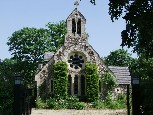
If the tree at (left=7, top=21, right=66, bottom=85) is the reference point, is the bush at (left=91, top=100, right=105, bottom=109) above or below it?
below

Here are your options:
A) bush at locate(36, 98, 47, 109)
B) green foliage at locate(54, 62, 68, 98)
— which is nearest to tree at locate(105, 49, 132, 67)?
green foliage at locate(54, 62, 68, 98)

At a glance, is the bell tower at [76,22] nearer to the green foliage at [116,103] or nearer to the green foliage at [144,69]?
the green foliage at [116,103]

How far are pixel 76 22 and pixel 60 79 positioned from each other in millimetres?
6184

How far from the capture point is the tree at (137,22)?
37.8ft

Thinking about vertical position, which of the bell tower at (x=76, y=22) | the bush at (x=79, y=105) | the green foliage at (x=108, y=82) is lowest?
the bush at (x=79, y=105)

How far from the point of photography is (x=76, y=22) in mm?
35125

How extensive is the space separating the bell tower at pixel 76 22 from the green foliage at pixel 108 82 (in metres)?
5.00

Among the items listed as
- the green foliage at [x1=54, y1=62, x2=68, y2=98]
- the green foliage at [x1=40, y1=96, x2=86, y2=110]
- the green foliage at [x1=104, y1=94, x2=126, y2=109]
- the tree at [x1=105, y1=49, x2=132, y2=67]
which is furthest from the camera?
the tree at [x1=105, y1=49, x2=132, y2=67]

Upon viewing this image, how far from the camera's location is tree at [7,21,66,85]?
184 ft

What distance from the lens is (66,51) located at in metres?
34.6

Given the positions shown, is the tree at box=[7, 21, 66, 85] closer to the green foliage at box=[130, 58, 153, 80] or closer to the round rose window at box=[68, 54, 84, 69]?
the green foliage at box=[130, 58, 153, 80]

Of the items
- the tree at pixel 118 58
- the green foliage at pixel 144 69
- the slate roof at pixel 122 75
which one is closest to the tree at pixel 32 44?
the green foliage at pixel 144 69

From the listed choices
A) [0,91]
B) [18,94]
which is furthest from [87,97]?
[18,94]

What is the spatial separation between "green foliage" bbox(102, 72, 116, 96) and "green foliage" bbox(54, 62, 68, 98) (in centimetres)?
390
